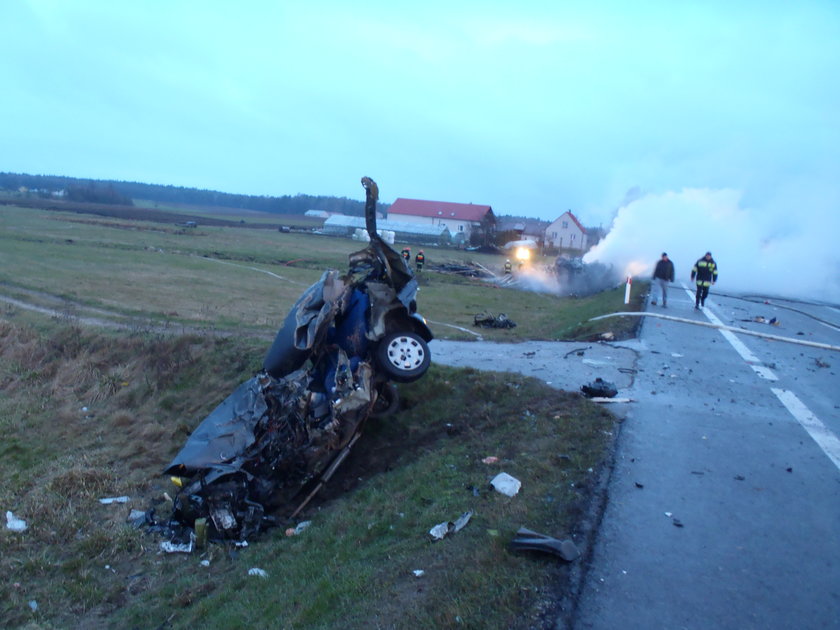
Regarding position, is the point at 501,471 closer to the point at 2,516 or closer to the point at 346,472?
the point at 346,472

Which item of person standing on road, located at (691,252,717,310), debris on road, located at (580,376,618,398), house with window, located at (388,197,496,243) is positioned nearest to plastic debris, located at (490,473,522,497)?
debris on road, located at (580,376,618,398)

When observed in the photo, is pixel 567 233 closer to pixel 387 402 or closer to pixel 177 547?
pixel 387 402

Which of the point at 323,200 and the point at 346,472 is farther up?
the point at 323,200

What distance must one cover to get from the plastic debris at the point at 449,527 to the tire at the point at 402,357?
112 inches

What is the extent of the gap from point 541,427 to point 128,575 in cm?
427

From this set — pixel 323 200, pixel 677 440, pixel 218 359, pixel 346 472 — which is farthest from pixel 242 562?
pixel 323 200

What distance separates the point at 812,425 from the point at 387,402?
16.2ft

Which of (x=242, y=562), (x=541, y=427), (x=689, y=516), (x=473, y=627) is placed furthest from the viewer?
(x=541, y=427)

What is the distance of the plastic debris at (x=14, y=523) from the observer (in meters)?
6.66

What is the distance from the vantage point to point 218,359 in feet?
36.0

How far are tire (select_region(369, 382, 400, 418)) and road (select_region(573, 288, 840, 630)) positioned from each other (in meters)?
3.01

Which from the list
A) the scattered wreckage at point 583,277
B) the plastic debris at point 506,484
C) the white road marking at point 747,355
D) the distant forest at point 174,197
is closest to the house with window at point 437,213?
the distant forest at point 174,197

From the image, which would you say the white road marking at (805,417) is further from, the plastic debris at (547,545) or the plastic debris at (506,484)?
the plastic debris at (547,545)

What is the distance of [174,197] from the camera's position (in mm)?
175375
